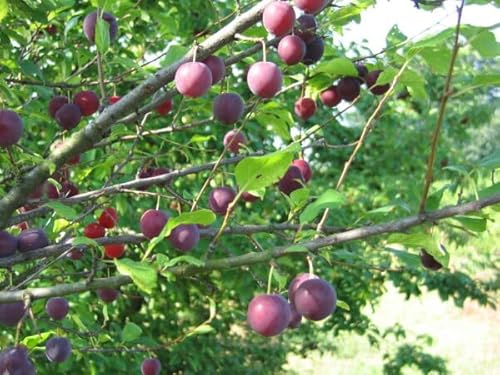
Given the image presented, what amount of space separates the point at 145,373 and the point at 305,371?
22.2 ft

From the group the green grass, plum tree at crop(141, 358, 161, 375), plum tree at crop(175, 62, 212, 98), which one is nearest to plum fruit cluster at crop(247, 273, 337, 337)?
plum tree at crop(175, 62, 212, 98)

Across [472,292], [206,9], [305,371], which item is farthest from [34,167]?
[305,371]

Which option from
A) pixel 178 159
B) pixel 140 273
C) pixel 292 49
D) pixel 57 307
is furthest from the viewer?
pixel 178 159

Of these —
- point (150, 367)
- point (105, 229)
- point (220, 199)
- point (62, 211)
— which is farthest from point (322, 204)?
point (150, 367)

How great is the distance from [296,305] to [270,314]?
0.14 feet

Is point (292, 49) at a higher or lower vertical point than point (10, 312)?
higher

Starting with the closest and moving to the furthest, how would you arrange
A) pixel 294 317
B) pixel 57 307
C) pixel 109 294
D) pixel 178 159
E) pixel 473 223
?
pixel 473 223 → pixel 294 317 → pixel 57 307 → pixel 109 294 → pixel 178 159

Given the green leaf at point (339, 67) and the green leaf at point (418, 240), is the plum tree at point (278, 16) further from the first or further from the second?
the green leaf at point (418, 240)

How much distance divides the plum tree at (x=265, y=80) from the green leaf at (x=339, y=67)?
7.6 inches

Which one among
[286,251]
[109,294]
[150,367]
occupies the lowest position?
[150,367]

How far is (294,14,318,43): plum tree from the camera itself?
1.34 metres

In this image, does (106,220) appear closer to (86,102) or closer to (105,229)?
(105,229)

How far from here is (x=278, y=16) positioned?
1.17 metres

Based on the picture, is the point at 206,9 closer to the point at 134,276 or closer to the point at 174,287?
the point at 174,287
